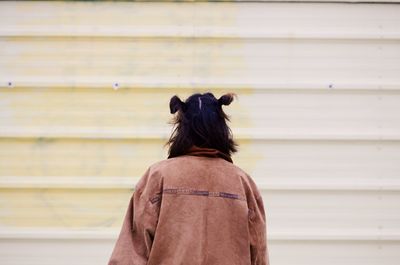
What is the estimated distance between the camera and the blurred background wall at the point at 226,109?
320cm

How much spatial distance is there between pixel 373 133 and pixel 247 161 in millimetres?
749

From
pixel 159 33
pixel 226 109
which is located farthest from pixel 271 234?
pixel 159 33

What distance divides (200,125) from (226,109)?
0.99 metres

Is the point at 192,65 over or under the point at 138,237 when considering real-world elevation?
over

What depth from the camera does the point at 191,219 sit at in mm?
2229

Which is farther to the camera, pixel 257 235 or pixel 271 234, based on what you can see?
pixel 271 234

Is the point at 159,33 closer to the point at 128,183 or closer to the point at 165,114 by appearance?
the point at 165,114

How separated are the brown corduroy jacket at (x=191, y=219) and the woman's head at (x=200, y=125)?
0.04 metres

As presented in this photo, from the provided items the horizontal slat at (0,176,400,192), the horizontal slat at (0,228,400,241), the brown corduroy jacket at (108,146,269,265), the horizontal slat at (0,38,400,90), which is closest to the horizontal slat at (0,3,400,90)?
the horizontal slat at (0,38,400,90)

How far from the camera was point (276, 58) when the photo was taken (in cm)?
335

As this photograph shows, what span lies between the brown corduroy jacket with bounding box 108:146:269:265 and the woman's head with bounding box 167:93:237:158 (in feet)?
0.12

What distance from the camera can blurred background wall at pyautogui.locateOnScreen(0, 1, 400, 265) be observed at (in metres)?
3.20

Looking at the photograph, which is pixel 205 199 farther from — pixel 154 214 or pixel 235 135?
pixel 235 135

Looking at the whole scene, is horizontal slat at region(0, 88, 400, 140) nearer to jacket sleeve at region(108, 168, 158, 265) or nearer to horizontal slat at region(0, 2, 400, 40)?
horizontal slat at region(0, 2, 400, 40)
